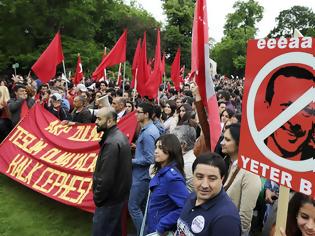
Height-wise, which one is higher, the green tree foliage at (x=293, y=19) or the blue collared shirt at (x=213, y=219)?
the green tree foliage at (x=293, y=19)

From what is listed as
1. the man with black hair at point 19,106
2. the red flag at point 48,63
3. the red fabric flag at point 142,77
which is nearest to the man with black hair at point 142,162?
the man with black hair at point 19,106

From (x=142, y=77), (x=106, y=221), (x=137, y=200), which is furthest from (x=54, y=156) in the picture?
(x=142, y=77)

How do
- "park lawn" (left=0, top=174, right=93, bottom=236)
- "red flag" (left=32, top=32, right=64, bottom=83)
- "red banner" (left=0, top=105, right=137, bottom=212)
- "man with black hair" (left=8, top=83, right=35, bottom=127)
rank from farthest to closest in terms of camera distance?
"red flag" (left=32, top=32, right=64, bottom=83) < "man with black hair" (left=8, top=83, right=35, bottom=127) < "red banner" (left=0, top=105, right=137, bottom=212) < "park lawn" (left=0, top=174, right=93, bottom=236)

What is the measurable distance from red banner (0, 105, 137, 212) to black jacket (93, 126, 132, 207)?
1006mm

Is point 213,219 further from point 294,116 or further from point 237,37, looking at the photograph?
point 237,37

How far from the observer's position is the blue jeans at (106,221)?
4172 millimetres

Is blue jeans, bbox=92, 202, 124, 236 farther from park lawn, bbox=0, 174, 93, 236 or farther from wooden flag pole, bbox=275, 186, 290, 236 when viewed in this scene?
wooden flag pole, bbox=275, 186, 290, 236

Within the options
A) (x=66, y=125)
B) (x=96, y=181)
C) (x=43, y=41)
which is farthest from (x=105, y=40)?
(x=96, y=181)

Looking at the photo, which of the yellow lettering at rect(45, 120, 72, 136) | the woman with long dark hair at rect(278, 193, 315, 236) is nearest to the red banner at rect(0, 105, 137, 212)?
the yellow lettering at rect(45, 120, 72, 136)

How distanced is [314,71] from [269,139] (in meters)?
0.41

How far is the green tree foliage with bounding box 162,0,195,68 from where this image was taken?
5033cm

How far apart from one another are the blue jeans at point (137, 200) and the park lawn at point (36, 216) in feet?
2.75

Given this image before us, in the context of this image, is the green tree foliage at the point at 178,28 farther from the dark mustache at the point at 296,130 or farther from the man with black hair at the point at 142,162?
the dark mustache at the point at 296,130

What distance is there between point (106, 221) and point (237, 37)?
53975mm
